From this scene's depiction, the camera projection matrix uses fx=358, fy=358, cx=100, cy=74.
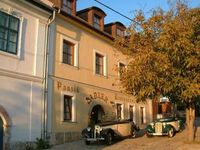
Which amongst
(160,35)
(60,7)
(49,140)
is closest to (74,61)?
(60,7)

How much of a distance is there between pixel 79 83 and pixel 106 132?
14.9 feet

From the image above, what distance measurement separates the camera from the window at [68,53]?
2133 centimetres

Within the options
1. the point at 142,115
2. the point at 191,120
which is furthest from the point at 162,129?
the point at 142,115

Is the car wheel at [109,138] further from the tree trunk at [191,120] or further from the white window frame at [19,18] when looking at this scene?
the white window frame at [19,18]

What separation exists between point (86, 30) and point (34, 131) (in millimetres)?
8074

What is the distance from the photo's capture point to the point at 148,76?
655 inches

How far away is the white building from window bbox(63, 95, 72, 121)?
2294mm

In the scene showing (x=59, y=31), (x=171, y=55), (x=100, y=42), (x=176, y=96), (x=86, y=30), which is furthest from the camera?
(x=100, y=42)

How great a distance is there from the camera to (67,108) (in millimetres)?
20953

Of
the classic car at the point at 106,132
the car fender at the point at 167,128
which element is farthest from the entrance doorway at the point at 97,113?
the car fender at the point at 167,128

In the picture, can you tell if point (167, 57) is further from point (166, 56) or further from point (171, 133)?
point (171, 133)

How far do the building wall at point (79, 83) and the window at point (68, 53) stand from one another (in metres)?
0.34

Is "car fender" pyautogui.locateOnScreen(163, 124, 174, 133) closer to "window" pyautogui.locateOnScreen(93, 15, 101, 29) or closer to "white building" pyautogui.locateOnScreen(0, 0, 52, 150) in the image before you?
"white building" pyautogui.locateOnScreen(0, 0, 52, 150)

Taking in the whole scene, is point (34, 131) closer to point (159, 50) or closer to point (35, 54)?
point (35, 54)
